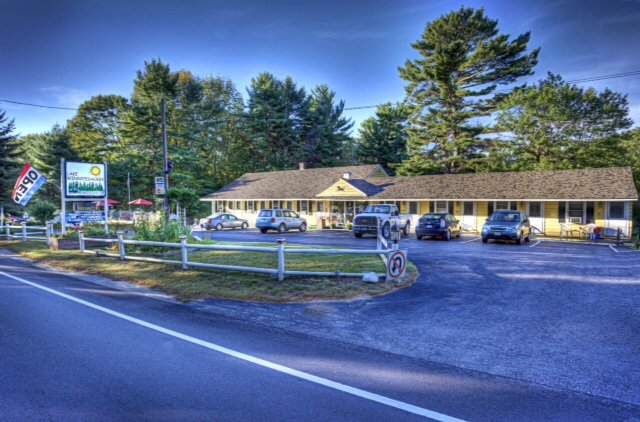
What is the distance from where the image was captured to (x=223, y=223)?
34844 millimetres

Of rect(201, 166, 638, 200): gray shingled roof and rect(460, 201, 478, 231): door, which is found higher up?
rect(201, 166, 638, 200): gray shingled roof

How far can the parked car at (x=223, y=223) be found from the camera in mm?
33781

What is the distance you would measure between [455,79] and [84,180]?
128ft

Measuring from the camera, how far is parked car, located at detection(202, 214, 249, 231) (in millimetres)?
33781

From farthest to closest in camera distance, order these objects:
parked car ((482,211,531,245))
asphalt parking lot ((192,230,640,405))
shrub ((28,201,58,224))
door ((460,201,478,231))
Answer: door ((460,201,478,231)) → shrub ((28,201,58,224)) → parked car ((482,211,531,245)) → asphalt parking lot ((192,230,640,405))

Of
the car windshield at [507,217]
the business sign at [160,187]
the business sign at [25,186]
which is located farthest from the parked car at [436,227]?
the business sign at [25,186]

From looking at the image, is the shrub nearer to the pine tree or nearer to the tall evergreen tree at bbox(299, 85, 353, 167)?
the pine tree

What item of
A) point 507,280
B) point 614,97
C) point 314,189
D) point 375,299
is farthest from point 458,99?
point 375,299

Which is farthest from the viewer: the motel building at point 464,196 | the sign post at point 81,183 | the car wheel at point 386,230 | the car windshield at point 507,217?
the motel building at point 464,196

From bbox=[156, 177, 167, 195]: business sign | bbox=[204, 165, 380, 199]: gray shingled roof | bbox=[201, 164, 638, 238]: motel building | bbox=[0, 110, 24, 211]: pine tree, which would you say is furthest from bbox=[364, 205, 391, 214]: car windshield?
bbox=[0, 110, 24, 211]: pine tree

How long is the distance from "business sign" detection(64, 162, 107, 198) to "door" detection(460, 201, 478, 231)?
24493 millimetres

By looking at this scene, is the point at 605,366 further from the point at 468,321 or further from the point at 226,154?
the point at 226,154

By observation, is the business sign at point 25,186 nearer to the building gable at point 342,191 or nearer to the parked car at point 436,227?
the parked car at point 436,227

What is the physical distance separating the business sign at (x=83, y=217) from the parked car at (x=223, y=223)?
1393 centimetres
